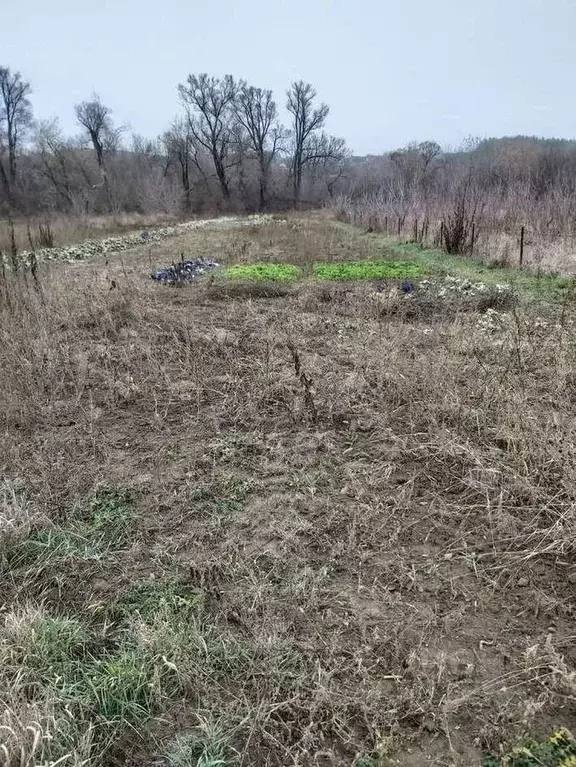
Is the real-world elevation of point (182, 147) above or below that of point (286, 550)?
above

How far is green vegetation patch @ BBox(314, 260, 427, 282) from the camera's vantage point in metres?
8.79

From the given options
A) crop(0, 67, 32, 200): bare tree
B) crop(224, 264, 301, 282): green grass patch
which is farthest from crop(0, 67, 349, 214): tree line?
crop(224, 264, 301, 282): green grass patch

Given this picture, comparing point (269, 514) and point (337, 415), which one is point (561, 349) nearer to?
point (337, 415)

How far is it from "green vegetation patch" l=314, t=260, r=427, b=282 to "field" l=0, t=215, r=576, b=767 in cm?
379

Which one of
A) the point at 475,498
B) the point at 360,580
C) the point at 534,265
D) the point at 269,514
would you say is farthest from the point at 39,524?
the point at 534,265

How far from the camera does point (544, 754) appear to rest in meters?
1.46

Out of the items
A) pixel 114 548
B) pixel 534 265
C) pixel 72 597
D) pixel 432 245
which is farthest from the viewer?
pixel 432 245

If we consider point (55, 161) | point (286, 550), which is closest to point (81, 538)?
point (286, 550)

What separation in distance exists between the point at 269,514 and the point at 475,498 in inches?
46.1

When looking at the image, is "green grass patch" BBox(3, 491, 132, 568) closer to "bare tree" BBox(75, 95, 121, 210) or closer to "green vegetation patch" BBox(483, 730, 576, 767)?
"green vegetation patch" BBox(483, 730, 576, 767)

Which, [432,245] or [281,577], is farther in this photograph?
[432,245]

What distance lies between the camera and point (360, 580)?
7.26ft

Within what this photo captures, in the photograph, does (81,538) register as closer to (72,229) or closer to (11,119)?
(72,229)

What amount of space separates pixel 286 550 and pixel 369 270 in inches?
296
